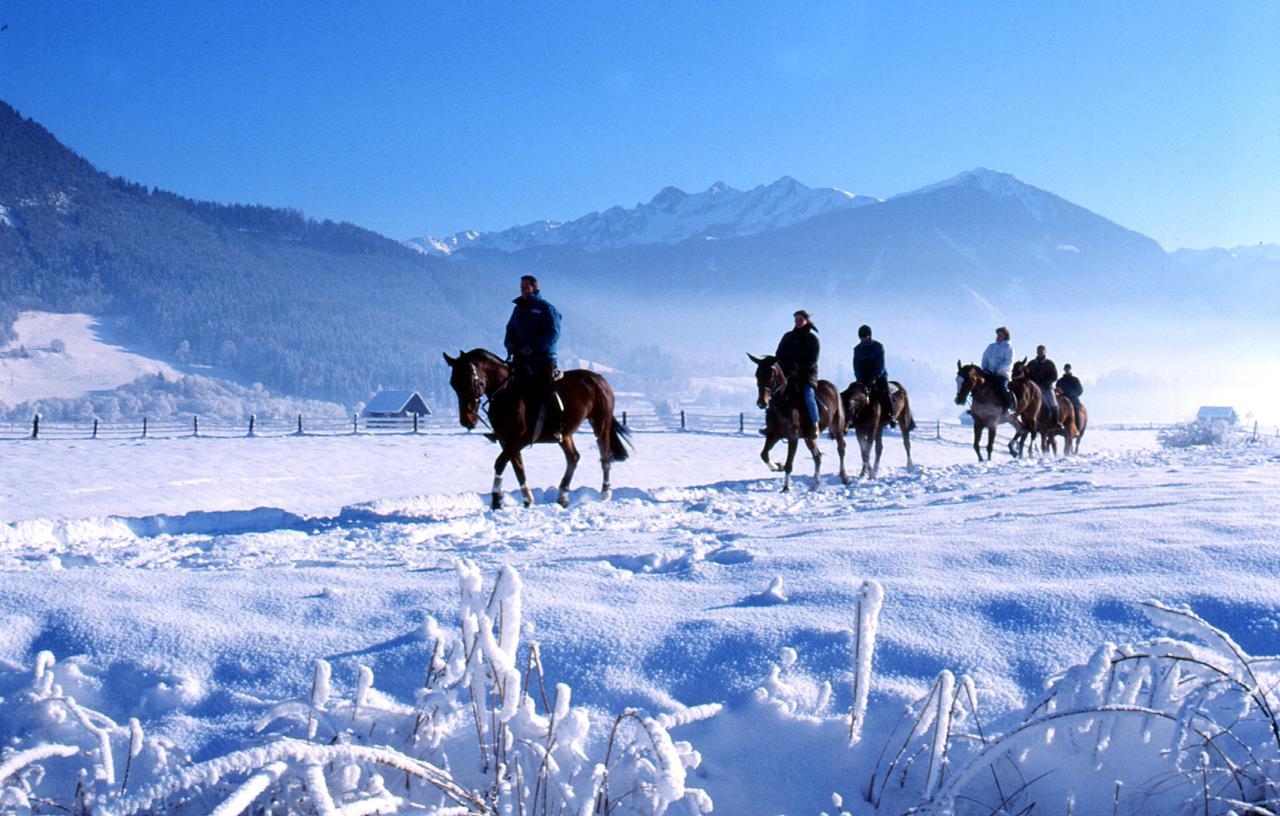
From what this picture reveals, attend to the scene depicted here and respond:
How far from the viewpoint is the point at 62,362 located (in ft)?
403

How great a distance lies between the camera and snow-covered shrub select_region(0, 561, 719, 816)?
4.45 feet

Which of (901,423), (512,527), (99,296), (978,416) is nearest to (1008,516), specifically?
(512,527)

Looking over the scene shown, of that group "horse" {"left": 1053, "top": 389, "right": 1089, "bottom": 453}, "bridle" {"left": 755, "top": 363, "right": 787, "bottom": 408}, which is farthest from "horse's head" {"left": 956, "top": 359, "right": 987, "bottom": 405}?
"bridle" {"left": 755, "top": 363, "right": 787, "bottom": 408}

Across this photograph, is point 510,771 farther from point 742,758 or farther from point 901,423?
point 901,423

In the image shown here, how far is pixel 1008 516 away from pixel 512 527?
4.33 meters

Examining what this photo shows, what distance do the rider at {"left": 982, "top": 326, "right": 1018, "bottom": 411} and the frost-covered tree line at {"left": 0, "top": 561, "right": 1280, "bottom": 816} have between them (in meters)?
14.4

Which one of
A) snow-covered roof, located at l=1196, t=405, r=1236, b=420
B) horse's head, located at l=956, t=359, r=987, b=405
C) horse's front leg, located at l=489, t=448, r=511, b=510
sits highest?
snow-covered roof, located at l=1196, t=405, r=1236, b=420

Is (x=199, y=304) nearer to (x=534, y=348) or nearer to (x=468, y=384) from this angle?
(x=534, y=348)

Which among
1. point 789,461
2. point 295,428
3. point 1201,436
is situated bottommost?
point 295,428

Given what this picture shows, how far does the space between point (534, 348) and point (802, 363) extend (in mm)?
3866

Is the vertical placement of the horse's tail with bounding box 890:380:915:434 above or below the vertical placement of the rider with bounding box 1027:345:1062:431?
below

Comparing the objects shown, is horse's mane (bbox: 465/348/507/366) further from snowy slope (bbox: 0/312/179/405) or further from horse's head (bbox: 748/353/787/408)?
snowy slope (bbox: 0/312/179/405)

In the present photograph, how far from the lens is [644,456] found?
72.7 feet

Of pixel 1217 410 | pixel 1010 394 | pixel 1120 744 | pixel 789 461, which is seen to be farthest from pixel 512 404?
pixel 1217 410
